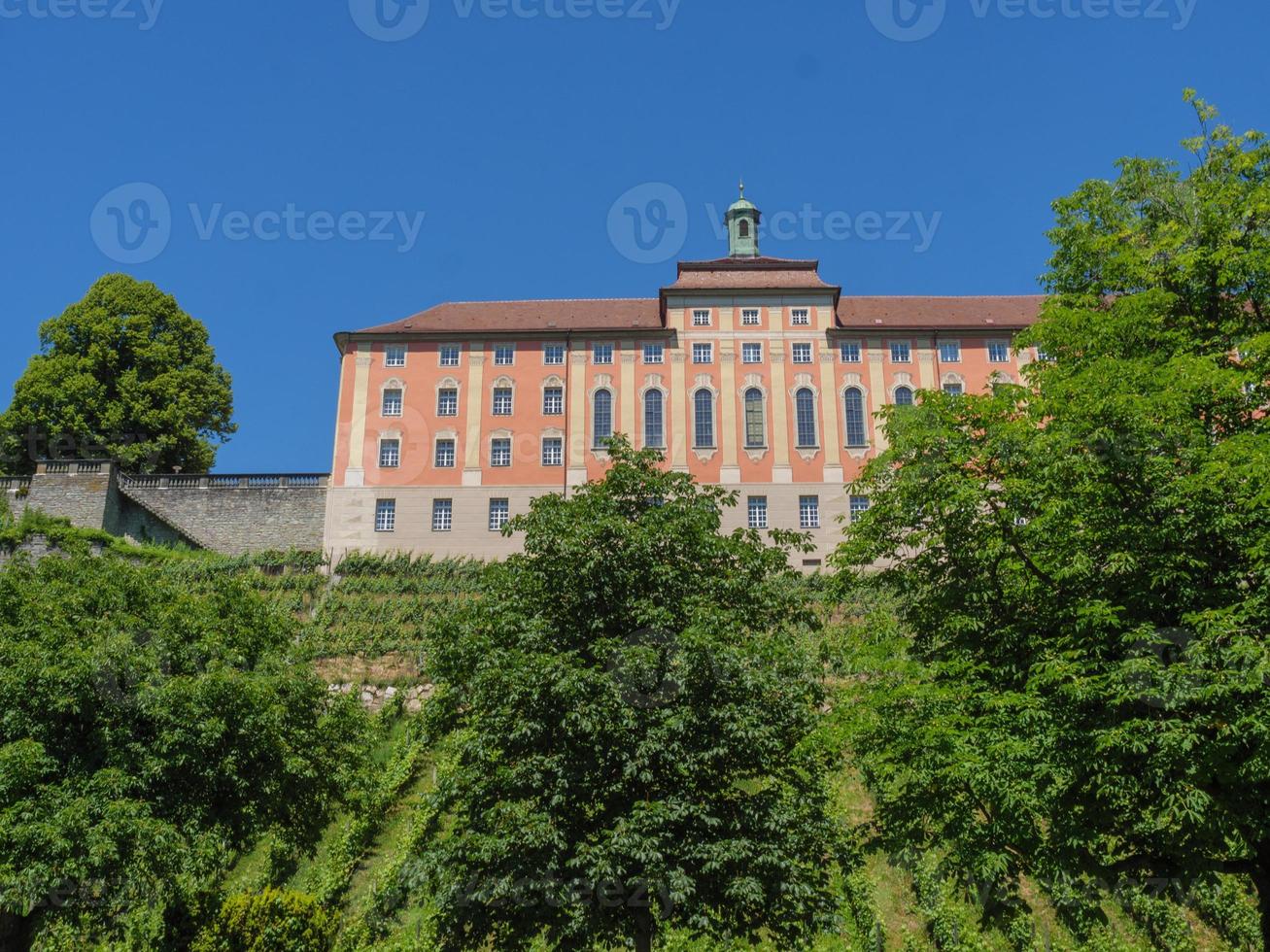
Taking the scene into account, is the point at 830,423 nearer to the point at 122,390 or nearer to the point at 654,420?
the point at 654,420

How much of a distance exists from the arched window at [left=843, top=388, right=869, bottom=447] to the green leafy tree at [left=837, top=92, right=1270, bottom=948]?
2973cm

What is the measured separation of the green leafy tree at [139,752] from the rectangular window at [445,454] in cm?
2572

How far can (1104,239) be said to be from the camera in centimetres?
1823

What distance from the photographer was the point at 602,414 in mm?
48844

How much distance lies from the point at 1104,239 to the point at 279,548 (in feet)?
118

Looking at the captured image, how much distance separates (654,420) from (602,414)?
2309 mm

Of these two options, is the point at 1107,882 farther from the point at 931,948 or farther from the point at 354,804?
the point at 354,804

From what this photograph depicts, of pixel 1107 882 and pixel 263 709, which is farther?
pixel 263 709

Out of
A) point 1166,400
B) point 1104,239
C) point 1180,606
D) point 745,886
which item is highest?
point 1104,239

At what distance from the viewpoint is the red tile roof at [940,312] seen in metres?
49.6

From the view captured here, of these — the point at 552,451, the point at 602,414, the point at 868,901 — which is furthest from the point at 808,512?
the point at 868,901

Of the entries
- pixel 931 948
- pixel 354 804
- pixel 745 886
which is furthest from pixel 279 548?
pixel 745 886

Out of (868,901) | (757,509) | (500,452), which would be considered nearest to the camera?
(868,901)

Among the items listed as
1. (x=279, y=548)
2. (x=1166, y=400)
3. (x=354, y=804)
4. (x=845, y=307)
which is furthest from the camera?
(x=845, y=307)
